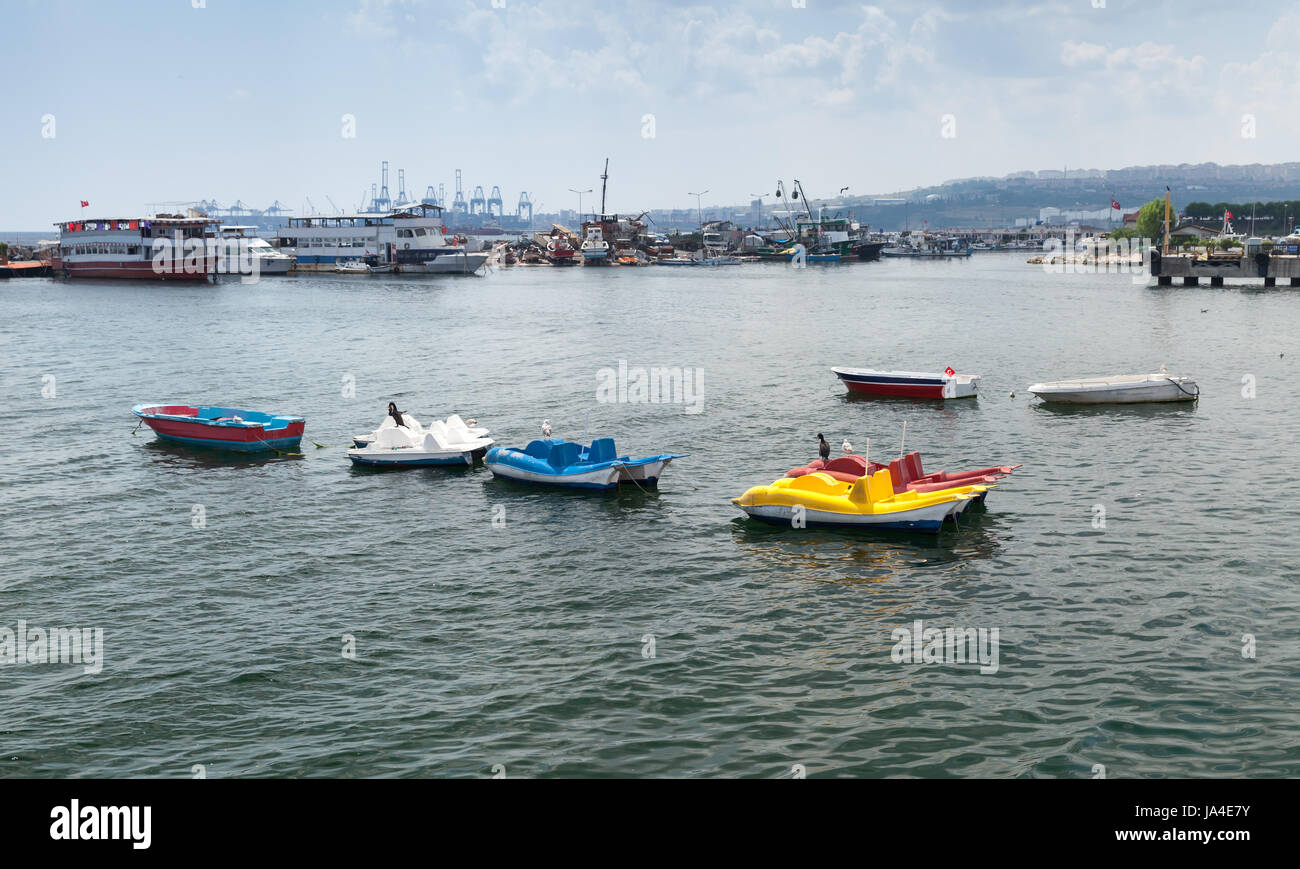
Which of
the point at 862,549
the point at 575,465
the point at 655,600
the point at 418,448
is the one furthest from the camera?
the point at 418,448

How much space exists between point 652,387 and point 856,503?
110 feet

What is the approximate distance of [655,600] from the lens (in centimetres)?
2653

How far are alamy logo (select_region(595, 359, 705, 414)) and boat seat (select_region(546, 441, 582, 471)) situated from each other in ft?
55.5

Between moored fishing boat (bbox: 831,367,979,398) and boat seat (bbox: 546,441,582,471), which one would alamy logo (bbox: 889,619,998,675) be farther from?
moored fishing boat (bbox: 831,367,979,398)

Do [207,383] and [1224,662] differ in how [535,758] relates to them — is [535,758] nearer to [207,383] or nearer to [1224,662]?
[1224,662]

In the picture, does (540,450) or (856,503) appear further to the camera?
(540,450)

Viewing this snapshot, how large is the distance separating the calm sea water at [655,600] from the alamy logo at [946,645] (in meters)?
0.37

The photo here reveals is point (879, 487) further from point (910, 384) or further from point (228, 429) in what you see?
point (228, 429)

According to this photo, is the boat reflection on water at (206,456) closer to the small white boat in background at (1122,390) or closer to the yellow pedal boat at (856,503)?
the yellow pedal boat at (856,503)

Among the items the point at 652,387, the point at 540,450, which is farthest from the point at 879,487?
the point at 652,387

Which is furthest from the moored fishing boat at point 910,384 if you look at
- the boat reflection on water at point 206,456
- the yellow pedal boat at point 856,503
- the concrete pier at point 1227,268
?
the concrete pier at point 1227,268

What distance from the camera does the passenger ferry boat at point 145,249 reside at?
172625 millimetres
